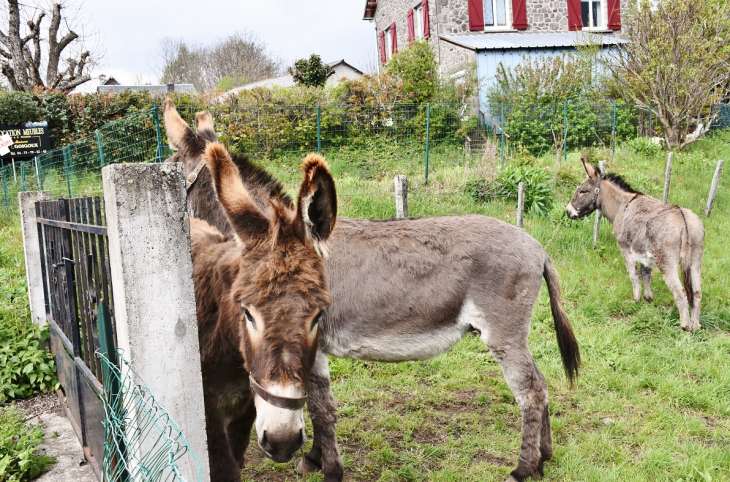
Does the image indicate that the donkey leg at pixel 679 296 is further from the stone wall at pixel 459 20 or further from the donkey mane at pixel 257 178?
the stone wall at pixel 459 20

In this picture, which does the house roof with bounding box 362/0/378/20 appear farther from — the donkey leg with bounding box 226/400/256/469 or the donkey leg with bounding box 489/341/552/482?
the donkey leg with bounding box 226/400/256/469

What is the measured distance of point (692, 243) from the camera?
6.39m

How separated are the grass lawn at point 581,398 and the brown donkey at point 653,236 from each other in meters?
0.30

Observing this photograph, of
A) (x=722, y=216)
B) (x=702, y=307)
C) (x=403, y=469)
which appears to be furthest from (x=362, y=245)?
(x=722, y=216)

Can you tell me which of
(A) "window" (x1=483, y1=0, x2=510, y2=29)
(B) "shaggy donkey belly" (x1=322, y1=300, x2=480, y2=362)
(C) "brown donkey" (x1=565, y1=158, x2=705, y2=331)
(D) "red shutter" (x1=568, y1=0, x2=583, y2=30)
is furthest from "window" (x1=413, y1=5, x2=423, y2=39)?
(B) "shaggy donkey belly" (x1=322, y1=300, x2=480, y2=362)

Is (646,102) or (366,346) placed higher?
(646,102)

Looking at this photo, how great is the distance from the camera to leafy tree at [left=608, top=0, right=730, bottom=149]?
13938 mm

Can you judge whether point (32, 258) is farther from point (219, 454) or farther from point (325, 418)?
point (219, 454)

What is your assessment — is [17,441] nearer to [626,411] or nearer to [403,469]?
[403,469]

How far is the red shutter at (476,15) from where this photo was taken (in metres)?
20.1

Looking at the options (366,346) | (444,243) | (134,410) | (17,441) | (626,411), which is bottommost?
(626,411)

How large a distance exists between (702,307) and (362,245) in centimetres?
518

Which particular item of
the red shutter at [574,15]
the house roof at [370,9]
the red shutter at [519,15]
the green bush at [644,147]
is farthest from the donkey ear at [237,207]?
the house roof at [370,9]

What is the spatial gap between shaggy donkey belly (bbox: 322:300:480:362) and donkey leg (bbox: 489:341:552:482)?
9.5 inches
